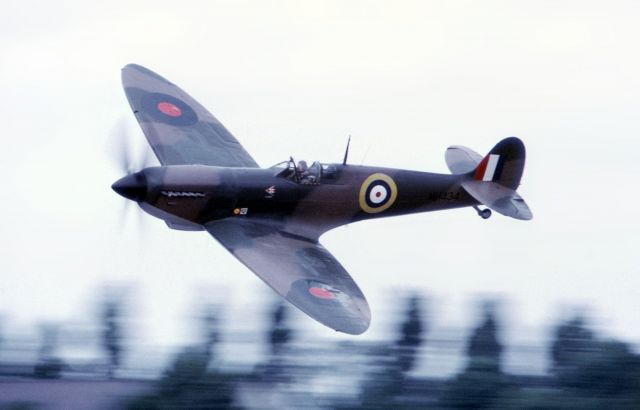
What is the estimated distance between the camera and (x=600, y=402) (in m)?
21.5

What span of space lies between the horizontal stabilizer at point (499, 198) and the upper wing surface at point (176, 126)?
3.90 metres

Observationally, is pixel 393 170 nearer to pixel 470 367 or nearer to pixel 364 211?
pixel 364 211

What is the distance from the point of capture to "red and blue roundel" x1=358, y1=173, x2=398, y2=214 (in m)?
26.5

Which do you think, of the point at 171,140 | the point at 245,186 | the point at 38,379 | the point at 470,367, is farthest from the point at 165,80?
the point at 470,367

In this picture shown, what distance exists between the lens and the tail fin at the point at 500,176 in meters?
26.9

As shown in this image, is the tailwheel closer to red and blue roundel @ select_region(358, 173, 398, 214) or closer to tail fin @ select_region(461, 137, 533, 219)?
tail fin @ select_region(461, 137, 533, 219)

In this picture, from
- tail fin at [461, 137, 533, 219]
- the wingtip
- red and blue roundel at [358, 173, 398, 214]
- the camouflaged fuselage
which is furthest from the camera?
the wingtip

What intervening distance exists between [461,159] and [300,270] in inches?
187

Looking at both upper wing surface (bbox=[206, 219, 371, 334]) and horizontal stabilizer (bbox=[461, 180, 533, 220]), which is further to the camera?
horizontal stabilizer (bbox=[461, 180, 533, 220])

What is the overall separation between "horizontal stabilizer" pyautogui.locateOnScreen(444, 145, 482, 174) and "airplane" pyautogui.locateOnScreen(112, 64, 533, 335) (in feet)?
0.07

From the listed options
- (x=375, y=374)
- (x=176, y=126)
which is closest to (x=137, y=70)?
(x=176, y=126)

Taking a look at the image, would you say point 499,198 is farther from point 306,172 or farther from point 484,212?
point 306,172

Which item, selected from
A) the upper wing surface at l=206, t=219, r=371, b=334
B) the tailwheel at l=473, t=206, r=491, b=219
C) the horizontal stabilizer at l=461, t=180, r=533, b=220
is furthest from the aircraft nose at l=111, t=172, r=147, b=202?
the tailwheel at l=473, t=206, r=491, b=219

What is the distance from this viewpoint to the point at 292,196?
25844 mm
